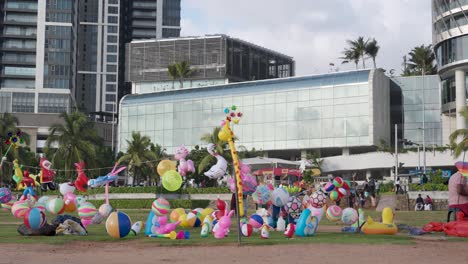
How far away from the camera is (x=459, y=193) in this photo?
85.1 ft

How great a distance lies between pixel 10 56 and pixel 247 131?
184 ft

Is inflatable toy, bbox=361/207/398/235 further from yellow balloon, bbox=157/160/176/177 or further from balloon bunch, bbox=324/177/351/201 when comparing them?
yellow balloon, bbox=157/160/176/177

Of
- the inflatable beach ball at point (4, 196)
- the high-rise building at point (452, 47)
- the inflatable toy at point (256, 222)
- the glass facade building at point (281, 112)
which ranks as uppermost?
the high-rise building at point (452, 47)

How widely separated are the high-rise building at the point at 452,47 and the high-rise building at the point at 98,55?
113334 mm

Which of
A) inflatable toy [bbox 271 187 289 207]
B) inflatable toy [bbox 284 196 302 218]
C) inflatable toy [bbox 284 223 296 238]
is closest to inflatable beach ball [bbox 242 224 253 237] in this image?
inflatable toy [bbox 284 223 296 238]

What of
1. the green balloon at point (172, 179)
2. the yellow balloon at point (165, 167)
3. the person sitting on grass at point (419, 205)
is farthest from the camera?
the person sitting on grass at point (419, 205)

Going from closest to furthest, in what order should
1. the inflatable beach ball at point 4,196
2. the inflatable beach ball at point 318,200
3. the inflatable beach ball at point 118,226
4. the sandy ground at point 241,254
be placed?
the sandy ground at point 241,254
the inflatable beach ball at point 118,226
the inflatable beach ball at point 318,200
the inflatable beach ball at point 4,196

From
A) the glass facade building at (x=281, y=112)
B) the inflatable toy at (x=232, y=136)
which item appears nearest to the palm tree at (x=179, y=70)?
the glass facade building at (x=281, y=112)

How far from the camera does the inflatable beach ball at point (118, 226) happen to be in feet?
78.2

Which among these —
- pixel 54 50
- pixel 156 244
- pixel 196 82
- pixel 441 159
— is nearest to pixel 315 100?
pixel 441 159

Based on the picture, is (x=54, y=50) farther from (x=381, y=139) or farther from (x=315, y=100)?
(x=381, y=139)

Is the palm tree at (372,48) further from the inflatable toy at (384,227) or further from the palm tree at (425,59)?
the inflatable toy at (384,227)

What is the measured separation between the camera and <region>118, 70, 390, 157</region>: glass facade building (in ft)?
310

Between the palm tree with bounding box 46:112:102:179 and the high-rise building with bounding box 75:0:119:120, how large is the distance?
4295 inches
